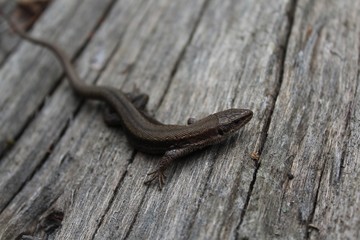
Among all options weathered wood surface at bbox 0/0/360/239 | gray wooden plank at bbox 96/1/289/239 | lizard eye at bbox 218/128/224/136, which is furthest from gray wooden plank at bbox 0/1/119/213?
lizard eye at bbox 218/128/224/136

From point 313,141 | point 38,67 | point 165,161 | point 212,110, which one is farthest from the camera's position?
point 38,67

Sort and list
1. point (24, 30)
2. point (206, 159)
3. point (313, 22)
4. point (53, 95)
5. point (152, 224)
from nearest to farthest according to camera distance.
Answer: point (152, 224) → point (206, 159) → point (313, 22) → point (53, 95) → point (24, 30)

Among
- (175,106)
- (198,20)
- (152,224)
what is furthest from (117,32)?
(152,224)

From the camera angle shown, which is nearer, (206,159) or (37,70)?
(206,159)

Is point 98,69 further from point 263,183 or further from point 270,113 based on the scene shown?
point 263,183

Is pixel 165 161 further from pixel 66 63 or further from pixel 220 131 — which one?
pixel 66 63

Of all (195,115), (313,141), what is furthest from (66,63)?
(313,141)

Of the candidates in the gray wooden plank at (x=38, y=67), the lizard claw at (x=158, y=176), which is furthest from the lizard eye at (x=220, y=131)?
the gray wooden plank at (x=38, y=67)
